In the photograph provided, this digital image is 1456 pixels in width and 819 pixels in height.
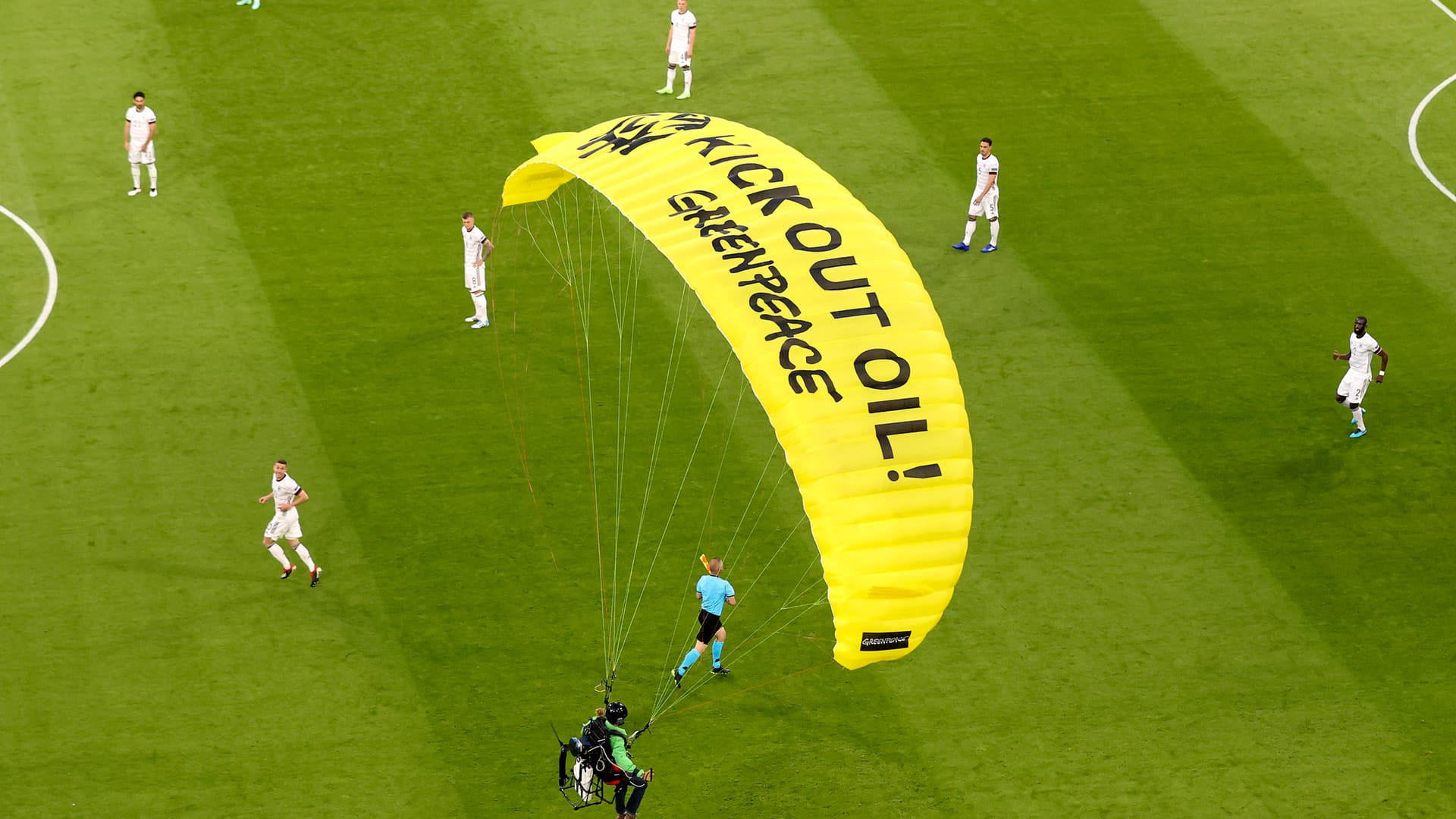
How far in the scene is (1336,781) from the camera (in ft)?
69.3

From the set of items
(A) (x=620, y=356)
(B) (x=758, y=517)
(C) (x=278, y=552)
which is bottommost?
(B) (x=758, y=517)

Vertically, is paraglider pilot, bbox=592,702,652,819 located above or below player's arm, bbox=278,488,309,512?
above

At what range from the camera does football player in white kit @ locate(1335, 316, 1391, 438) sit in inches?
1005

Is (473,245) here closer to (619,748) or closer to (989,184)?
(989,184)

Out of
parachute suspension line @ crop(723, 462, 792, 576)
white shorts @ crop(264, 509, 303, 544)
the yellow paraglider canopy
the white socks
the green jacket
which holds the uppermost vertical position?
the yellow paraglider canopy

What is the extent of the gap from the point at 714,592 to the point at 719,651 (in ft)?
3.40

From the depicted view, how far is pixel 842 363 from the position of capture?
1700 cm

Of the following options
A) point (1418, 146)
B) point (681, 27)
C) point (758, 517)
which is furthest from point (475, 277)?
point (1418, 146)

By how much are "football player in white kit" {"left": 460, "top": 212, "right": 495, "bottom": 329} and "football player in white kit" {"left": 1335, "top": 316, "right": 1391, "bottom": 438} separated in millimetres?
12775

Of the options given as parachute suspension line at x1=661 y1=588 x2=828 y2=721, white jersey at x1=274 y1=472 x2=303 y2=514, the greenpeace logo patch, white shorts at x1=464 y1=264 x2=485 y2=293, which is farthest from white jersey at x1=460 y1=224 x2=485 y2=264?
the greenpeace logo patch

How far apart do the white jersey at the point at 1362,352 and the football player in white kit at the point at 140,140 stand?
1925cm

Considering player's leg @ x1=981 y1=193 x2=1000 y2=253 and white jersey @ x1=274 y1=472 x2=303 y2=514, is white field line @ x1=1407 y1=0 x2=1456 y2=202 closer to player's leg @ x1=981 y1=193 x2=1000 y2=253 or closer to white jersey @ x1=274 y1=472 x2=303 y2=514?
player's leg @ x1=981 y1=193 x2=1000 y2=253

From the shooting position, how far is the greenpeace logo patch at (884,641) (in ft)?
53.8

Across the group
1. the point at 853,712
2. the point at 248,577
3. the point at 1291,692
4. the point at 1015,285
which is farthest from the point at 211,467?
the point at 1291,692
